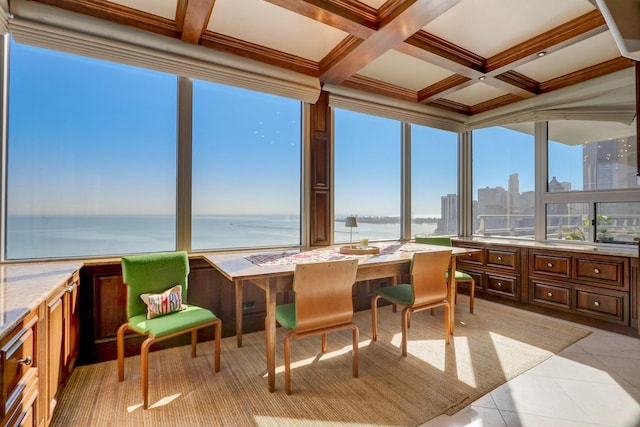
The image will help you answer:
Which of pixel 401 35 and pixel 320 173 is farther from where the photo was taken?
pixel 320 173

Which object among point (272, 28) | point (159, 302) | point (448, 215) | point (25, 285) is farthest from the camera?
point (448, 215)

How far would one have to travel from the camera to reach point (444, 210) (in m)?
4.84

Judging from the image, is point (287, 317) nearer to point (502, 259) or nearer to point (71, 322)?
point (71, 322)

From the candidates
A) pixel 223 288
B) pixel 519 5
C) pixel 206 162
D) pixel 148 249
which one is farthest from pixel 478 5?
pixel 148 249

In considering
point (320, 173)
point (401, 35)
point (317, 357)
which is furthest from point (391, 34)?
point (317, 357)

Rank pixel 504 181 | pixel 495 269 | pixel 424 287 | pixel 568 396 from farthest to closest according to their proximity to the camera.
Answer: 1. pixel 504 181
2. pixel 495 269
3. pixel 424 287
4. pixel 568 396

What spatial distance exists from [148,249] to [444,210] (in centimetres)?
418

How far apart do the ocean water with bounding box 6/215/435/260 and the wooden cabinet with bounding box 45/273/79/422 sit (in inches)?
18.4

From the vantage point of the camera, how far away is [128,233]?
106 inches

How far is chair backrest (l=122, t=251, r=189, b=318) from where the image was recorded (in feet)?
6.98

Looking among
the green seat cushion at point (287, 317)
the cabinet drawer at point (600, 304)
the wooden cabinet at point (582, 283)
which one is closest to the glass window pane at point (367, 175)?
the green seat cushion at point (287, 317)

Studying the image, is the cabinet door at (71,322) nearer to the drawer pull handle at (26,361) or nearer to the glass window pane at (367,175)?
the drawer pull handle at (26,361)

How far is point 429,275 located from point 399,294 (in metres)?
0.33

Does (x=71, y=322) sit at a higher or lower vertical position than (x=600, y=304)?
higher
